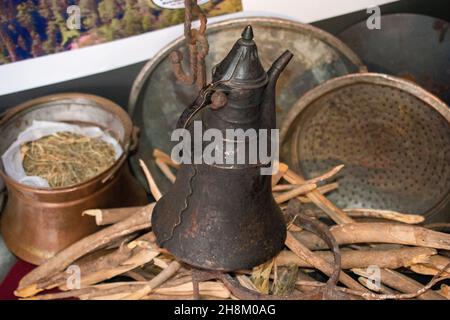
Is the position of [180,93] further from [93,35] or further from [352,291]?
[352,291]

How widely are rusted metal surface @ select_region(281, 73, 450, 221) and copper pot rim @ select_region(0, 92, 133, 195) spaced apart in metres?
0.59

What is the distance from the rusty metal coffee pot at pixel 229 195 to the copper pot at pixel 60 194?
1.55 feet

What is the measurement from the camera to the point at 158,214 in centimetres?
144

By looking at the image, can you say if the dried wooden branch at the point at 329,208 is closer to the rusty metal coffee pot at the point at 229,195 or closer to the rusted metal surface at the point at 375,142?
the rusted metal surface at the point at 375,142

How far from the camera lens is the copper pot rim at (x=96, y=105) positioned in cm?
175

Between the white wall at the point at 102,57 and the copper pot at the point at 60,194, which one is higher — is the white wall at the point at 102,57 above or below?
above

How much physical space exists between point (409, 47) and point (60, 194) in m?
1.52

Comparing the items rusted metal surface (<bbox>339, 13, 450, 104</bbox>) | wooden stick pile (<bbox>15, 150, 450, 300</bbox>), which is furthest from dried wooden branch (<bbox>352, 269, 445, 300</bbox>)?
rusted metal surface (<bbox>339, 13, 450, 104</bbox>)

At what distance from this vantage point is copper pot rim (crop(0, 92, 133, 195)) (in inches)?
68.8

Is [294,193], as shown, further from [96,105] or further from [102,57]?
[102,57]

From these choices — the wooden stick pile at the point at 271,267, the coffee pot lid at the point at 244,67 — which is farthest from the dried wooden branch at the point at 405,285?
the coffee pot lid at the point at 244,67

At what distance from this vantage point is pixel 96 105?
207cm

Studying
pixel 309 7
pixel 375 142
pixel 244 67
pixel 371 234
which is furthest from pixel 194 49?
pixel 309 7

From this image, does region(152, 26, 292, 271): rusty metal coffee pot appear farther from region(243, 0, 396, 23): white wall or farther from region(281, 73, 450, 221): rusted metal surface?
region(243, 0, 396, 23): white wall
